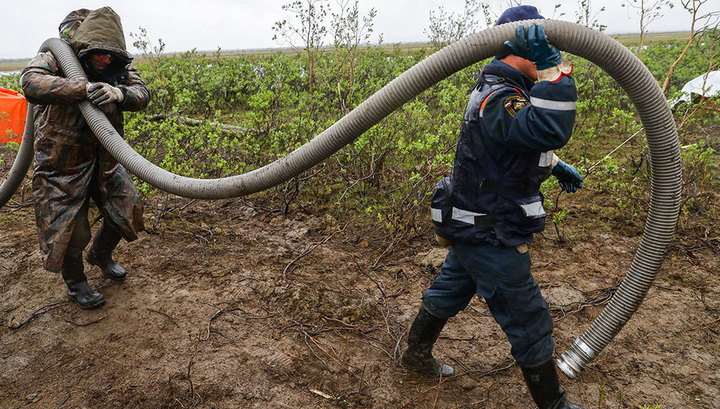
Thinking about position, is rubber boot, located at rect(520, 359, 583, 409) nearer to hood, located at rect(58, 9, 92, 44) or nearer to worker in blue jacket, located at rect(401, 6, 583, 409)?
worker in blue jacket, located at rect(401, 6, 583, 409)

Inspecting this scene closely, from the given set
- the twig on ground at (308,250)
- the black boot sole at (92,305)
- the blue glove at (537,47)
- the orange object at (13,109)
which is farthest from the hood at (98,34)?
the orange object at (13,109)

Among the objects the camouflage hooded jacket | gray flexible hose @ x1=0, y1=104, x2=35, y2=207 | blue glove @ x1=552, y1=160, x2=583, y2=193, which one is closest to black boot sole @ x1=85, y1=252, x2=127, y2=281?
the camouflage hooded jacket

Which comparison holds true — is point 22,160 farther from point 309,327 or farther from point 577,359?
point 577,359

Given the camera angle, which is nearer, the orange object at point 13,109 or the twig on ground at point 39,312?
the twig on ground at point 39,312

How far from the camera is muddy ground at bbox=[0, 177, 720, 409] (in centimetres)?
239

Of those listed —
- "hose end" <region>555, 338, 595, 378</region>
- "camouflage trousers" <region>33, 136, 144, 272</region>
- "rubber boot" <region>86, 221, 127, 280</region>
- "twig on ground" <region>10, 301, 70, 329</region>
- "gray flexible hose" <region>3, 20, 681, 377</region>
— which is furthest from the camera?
"rubber boot" <region>86, 221, 127, 280</region>

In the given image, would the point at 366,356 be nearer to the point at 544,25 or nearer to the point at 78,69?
the point at 544,25

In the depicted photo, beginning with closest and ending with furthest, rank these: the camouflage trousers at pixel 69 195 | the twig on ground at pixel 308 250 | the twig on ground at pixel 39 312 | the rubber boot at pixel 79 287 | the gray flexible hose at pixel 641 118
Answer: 1. the gray flexible hose at pixel 641 118
2. the camouflage trousers at pixel 69 195
3. the twig on ground at pixel 39 312
4. the rubber boot at pixel 79 287
5. the twig on ground at pixel 308 250

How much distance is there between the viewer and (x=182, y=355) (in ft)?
8.70

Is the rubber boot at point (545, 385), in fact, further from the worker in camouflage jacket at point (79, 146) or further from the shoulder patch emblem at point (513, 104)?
the worker in camouflage jacket at point (79, 146)

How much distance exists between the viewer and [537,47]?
5.59 feet

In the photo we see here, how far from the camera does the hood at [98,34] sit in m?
2.70

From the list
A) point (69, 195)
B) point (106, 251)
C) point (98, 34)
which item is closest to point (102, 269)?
point (106, 251)

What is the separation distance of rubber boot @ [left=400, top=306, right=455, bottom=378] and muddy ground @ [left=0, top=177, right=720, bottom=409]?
0.23 ft
